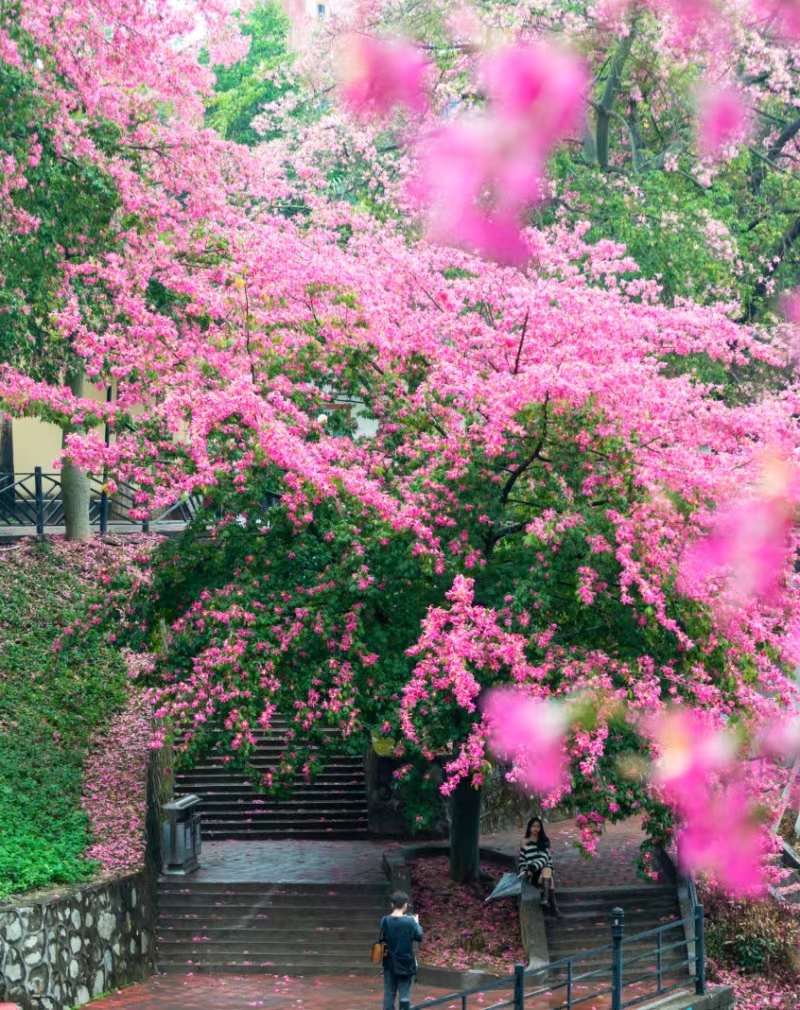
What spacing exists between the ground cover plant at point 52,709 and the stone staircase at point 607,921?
17.7 ft

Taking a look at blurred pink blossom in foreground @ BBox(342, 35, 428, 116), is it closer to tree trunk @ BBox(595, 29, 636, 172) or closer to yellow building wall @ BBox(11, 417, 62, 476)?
tree trunk @ BBox(595, 29, 636, 172)

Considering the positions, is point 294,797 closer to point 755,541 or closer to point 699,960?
point 699,960

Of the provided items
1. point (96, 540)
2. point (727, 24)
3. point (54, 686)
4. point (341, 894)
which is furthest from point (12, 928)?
point (727, 24)

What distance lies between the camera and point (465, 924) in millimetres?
16984

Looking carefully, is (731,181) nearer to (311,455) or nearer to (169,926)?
(311,455)

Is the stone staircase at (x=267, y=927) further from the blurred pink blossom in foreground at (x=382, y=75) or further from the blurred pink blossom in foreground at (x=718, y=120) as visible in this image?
the blurred pink blossom in foreground at (x=718, y=120)

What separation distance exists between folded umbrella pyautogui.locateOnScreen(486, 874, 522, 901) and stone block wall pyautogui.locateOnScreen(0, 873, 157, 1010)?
13.6 feet

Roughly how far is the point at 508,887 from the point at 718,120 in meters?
14.7

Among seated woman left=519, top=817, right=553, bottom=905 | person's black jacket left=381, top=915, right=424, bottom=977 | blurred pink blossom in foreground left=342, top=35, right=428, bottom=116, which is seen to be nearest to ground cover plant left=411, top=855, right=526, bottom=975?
seated woman left=519, top=817, right=553, bottom=905

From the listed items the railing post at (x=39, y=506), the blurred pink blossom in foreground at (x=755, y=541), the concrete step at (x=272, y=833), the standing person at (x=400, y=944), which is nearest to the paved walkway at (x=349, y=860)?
the concrete step at (x=272, y=833)

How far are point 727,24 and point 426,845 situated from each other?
14026mm

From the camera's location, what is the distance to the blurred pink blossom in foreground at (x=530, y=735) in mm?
Result: 13820

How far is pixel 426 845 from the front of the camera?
66.4 ft

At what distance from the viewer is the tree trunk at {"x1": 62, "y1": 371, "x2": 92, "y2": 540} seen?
25578 millimetres
